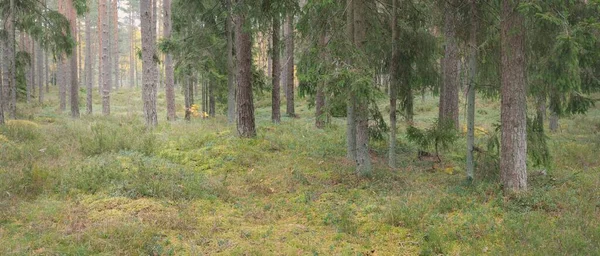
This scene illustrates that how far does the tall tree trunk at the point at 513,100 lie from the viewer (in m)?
7.98

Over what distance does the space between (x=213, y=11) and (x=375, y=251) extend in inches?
461

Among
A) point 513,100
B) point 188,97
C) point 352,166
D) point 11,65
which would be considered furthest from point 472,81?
point 188,97

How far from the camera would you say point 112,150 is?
11430mm

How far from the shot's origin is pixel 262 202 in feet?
28.1

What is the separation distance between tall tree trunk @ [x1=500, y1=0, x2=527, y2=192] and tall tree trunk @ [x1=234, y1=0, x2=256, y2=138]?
718cm

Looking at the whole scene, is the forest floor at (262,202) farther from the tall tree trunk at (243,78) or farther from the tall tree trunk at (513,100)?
the tall tree trunk at (243,78)

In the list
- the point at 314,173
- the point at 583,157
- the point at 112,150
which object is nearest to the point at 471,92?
the point at 314,173

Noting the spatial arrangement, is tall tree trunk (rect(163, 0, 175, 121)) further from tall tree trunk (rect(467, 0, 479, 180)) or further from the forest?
tall tree trunk (rect(467, 0, 479, 180))

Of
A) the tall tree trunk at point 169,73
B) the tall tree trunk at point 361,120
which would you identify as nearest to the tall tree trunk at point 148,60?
the tall tree trunk at point 169,73

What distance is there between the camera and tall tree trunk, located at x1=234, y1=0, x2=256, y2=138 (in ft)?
41.0

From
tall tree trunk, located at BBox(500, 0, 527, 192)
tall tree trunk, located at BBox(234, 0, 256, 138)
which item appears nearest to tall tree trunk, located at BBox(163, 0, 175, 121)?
tall tree trunk, located at BBox(234, 0, 256, 138)

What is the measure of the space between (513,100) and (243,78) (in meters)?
7.51

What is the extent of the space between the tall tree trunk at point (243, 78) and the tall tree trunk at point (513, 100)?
23.5 feet

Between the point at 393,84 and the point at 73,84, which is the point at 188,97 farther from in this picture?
the point at 393,84
